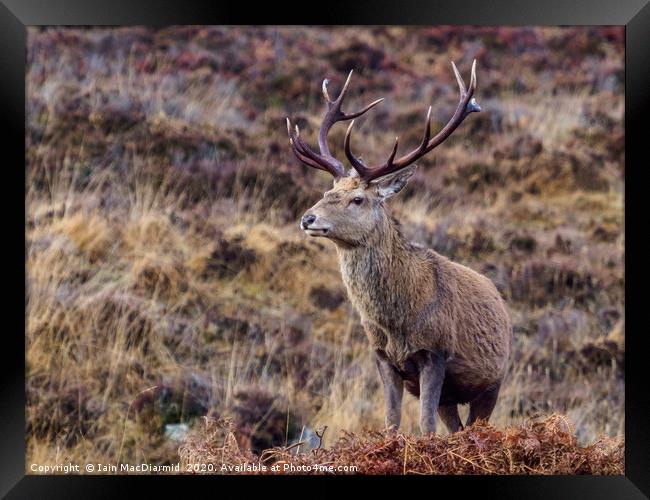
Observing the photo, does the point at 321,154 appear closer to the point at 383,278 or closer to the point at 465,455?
the point at 383,278

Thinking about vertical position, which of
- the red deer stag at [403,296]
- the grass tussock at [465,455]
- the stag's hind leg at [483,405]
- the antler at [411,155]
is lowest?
the grass tussock at [465,455]

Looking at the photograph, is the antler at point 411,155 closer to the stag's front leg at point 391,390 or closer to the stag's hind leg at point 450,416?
the stag's front leg at point 391,390

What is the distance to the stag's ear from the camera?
35.2ft

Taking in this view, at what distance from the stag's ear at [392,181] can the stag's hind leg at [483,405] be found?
6.09ft

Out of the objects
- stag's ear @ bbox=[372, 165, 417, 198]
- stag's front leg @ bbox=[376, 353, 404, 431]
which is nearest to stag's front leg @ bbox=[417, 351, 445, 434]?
stag's front leg @ bbox=[376, 353, 404, 431]

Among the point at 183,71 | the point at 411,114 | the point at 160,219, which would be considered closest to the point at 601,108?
the point at 411,114

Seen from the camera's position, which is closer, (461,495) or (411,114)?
(461,495)

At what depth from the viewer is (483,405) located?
1120cm

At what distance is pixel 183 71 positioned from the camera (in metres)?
18.5

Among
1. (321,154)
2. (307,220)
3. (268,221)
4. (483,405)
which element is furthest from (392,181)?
(268,221)

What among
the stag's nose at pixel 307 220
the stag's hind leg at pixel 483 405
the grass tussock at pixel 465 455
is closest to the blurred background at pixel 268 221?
the stag's hind leg at pixel 483 405

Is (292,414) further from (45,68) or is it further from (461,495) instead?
(45,68)

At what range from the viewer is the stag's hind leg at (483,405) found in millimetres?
11156

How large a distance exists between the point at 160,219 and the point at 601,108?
7.14 metres
